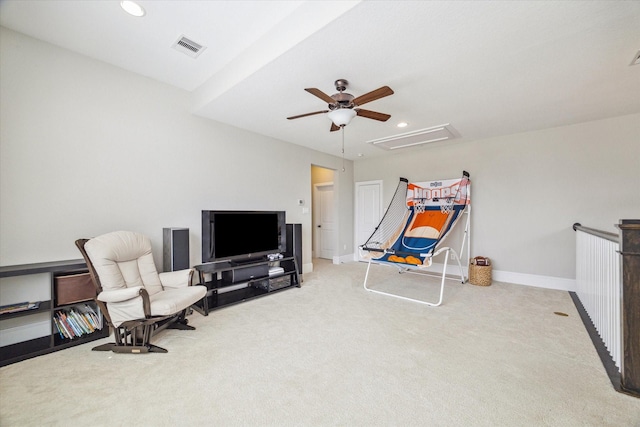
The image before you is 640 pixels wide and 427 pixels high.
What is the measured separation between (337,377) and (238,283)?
6.54 ft

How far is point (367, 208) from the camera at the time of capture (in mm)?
6129

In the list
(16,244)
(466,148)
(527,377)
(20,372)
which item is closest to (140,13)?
(16,244)

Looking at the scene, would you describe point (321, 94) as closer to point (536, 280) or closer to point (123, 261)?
point (123, 261)

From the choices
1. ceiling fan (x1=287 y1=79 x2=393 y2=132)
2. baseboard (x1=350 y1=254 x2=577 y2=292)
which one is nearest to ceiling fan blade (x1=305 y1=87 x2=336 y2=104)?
ceiling fan (x1=287 y1=79 x2=393 y2=132)

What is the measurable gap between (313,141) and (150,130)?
8.27ft

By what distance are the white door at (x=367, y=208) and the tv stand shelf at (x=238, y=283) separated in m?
2.42

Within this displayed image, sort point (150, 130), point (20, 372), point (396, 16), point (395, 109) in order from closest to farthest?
1. point (396, 16)
2. point (20, 372)
3. point (150, 130)
4. point (395, 109)

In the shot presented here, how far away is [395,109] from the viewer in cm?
327

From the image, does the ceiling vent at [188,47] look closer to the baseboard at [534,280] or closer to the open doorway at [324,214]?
the open doorway at [324,214]

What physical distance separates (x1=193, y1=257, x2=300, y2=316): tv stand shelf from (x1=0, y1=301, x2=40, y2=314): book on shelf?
133 cm

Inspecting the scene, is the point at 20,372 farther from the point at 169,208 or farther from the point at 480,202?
the point at 480,202

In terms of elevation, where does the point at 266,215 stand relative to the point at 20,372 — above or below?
above

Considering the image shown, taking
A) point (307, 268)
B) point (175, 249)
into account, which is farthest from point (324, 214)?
point (175, 249)

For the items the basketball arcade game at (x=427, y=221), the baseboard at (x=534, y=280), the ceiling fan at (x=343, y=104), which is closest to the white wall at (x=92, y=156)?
the ceiling fan at (x=343, y=104)
